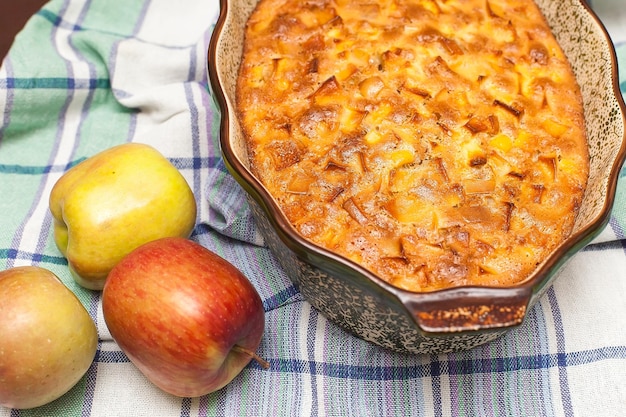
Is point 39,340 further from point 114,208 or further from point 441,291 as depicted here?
point 441,291

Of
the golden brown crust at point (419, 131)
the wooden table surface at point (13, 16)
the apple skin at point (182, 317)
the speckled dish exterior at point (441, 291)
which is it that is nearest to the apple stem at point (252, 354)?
the apple skin at point (182, 317)

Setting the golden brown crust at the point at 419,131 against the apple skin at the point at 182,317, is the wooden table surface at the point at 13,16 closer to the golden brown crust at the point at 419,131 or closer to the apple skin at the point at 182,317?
the golden brown crust at the point at 419,131

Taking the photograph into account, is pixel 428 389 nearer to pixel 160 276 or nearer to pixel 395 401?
pixel 395 401

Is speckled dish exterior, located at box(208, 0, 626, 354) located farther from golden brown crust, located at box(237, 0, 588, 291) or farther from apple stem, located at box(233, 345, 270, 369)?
apple stem, located at box(233, 345, 270, 369)

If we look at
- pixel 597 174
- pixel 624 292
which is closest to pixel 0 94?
pixel 597 174

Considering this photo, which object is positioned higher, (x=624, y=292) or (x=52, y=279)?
(x=52, y=279)

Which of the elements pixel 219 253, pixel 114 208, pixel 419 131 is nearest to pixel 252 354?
pixel 219 253
